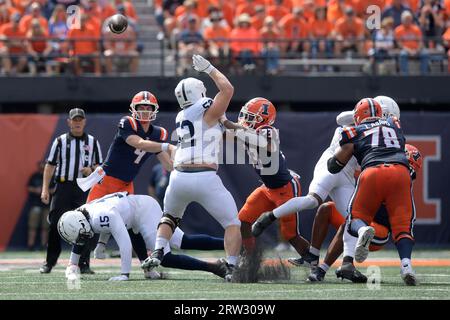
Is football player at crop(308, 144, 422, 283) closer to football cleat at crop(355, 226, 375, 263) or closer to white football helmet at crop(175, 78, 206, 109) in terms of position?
football cleat at crop(355, 226, 375, 263)

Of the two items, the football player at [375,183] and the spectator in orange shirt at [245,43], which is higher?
the spectator in orange shirt at [245,43]

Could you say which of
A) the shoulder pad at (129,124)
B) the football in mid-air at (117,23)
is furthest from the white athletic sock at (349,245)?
the football in mid-air at (117,23)

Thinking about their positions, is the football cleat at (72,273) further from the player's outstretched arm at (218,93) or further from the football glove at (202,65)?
the football glove at (202,65)

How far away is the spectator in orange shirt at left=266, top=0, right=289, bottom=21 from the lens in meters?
18.8

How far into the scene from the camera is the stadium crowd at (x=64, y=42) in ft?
55.9

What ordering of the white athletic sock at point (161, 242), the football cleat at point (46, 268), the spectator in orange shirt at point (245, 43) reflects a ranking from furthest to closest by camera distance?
the spectator in orange shirt at point (245, 43), the football cleat at point (46, 268), the white athletic sock at point (161, 242)

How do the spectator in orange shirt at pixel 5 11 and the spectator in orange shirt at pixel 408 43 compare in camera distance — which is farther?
the spectator in orange shirt at pixel 5 11

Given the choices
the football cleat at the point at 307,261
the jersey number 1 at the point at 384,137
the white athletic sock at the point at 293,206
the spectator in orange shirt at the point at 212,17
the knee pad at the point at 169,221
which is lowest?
the football cleat at the point at 307,261

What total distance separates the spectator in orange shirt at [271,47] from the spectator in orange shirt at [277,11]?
761mm

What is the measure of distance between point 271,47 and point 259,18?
3.09ft

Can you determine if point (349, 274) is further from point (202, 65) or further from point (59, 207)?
point (59, 207)

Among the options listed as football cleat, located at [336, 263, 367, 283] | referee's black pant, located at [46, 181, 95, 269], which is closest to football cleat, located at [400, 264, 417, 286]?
football cleat, located at [336, 263, 367, 283]

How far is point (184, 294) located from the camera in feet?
28.7
